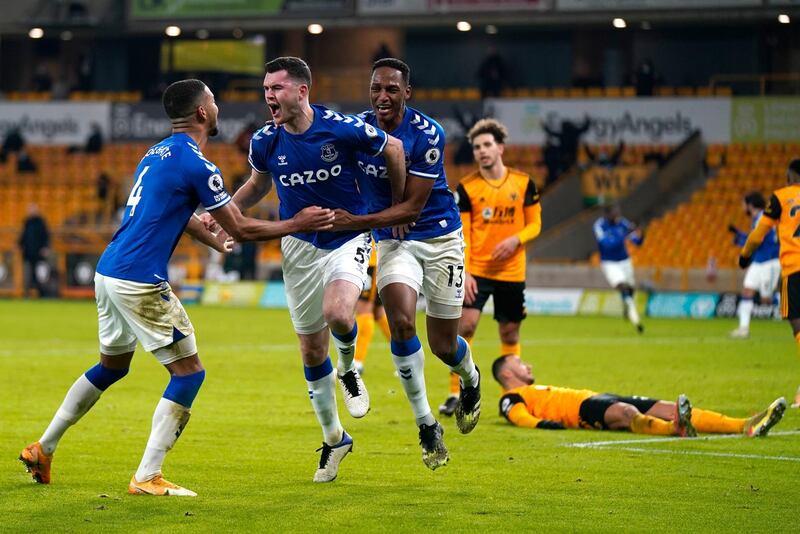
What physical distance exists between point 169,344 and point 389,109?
7.13 ft

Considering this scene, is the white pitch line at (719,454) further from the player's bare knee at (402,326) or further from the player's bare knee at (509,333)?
the player's bare knee at (509,333)

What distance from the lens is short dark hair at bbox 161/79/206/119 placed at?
7.42 m

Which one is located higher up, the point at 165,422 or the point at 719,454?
the point at 165,422

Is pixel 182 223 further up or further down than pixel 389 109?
further down

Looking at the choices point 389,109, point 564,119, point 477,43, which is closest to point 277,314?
point 564,119

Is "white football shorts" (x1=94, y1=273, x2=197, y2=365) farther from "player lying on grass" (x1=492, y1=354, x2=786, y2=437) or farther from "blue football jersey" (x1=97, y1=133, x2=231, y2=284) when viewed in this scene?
"player lying on grass" (x1=492, y1=354, x2=786, y2=437)

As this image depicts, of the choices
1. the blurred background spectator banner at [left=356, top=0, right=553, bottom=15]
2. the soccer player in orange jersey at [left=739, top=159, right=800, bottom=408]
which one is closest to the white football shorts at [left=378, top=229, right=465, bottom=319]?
the soccer player in orange jersey at [left=739, top=159, right=800, bottom=408]

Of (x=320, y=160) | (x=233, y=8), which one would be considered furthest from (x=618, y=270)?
(x=320, y=160)

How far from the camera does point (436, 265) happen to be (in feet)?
29.2

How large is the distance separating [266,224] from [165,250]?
567 mm

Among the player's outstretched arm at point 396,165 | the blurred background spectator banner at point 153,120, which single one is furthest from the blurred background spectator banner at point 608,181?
the player's outstretched arm at point 396,165

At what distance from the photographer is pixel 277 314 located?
28094 millimetres

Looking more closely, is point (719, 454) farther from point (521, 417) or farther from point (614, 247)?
point (614, 247)

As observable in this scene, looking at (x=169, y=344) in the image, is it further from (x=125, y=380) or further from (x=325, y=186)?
(x=125, y=380)
